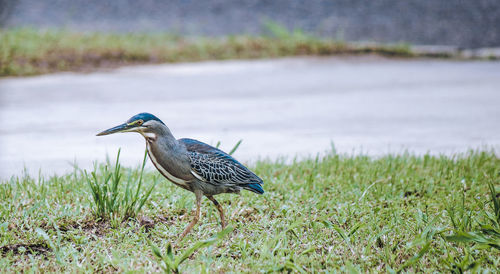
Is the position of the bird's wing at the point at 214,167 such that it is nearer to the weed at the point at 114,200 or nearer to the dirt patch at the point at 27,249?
the weed at the point at 114,200

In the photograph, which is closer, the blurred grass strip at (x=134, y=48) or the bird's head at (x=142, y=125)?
the bird's head at (x=142, y=125)

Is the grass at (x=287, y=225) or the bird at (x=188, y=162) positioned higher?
the bird at (x=188, y=162)

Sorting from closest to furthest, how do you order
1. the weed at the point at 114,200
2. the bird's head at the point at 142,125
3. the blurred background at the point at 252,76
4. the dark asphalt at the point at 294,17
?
the bird's head at the point at 142,125
the weed at the point at 114,200
the blurred background at the point at 252,76
the dark asphalt at the point at 294,17

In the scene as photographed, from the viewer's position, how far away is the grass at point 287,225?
3.38 m

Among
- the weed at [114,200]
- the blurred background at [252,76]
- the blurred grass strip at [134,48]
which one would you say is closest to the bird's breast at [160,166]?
the weed at [114,200]

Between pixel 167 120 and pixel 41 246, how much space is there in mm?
3258

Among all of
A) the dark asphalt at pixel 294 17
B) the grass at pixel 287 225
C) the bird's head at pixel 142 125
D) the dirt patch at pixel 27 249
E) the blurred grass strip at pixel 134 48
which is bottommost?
the dirt patch at pixel 27 249

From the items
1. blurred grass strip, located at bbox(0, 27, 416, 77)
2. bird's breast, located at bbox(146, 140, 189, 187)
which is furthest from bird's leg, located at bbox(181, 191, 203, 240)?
blurred grass strip, located at bbox(0, 27, 416, 77)

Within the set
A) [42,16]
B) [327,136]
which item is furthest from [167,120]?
[42,16]

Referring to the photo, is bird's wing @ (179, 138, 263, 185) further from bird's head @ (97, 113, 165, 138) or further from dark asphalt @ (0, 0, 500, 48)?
dark asphalt @ (0, 0, 500, 48)

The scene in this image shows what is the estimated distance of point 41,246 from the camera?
3625 millimetres

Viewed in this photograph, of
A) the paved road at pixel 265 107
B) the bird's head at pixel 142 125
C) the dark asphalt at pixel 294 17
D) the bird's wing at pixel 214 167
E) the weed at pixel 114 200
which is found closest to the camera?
the bird's head at pixel 142 125

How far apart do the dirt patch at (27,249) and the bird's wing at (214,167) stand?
3.09 ft

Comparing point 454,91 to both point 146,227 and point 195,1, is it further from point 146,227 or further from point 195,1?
point 195,1
